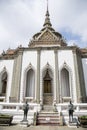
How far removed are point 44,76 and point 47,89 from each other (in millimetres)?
1765

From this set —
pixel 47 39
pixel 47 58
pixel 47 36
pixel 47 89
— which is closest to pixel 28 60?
pixel 47 58

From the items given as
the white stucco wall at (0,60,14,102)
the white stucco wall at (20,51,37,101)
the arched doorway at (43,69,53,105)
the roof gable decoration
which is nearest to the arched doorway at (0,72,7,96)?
the white stucco wall at (0,60,14,102)

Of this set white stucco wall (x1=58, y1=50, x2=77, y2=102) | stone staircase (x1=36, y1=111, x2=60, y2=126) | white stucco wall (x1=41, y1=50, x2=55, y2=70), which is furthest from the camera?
white stucco wall (x1=41, y1=50, x2=55, y2=70)

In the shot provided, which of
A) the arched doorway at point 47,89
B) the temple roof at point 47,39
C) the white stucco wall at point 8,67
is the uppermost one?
the temple roof at point 47,39

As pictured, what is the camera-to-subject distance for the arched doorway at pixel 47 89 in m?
19.3

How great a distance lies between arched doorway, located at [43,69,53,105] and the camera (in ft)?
63.5

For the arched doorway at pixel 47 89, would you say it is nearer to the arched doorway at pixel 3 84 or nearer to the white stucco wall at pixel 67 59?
the white stucco wall at pixel 67 59

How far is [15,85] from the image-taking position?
1948 centimetres

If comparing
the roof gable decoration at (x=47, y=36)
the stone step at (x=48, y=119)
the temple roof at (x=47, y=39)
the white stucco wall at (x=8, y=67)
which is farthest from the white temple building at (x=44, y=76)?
the roof gable decoration at (x=47, y=36)

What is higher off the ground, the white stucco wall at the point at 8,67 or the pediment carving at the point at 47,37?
the pediment carving at the point at 47,37

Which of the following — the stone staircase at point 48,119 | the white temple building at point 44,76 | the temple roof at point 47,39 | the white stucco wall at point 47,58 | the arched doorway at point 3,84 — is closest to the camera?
the stone staircase at point 48,119

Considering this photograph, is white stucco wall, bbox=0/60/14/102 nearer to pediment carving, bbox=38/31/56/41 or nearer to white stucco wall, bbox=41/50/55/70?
white stucco wall, bbox=41/50/55/70

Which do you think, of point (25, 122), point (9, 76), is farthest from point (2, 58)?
point (25, 122)

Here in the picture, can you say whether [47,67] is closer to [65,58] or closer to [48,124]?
[65,58]
